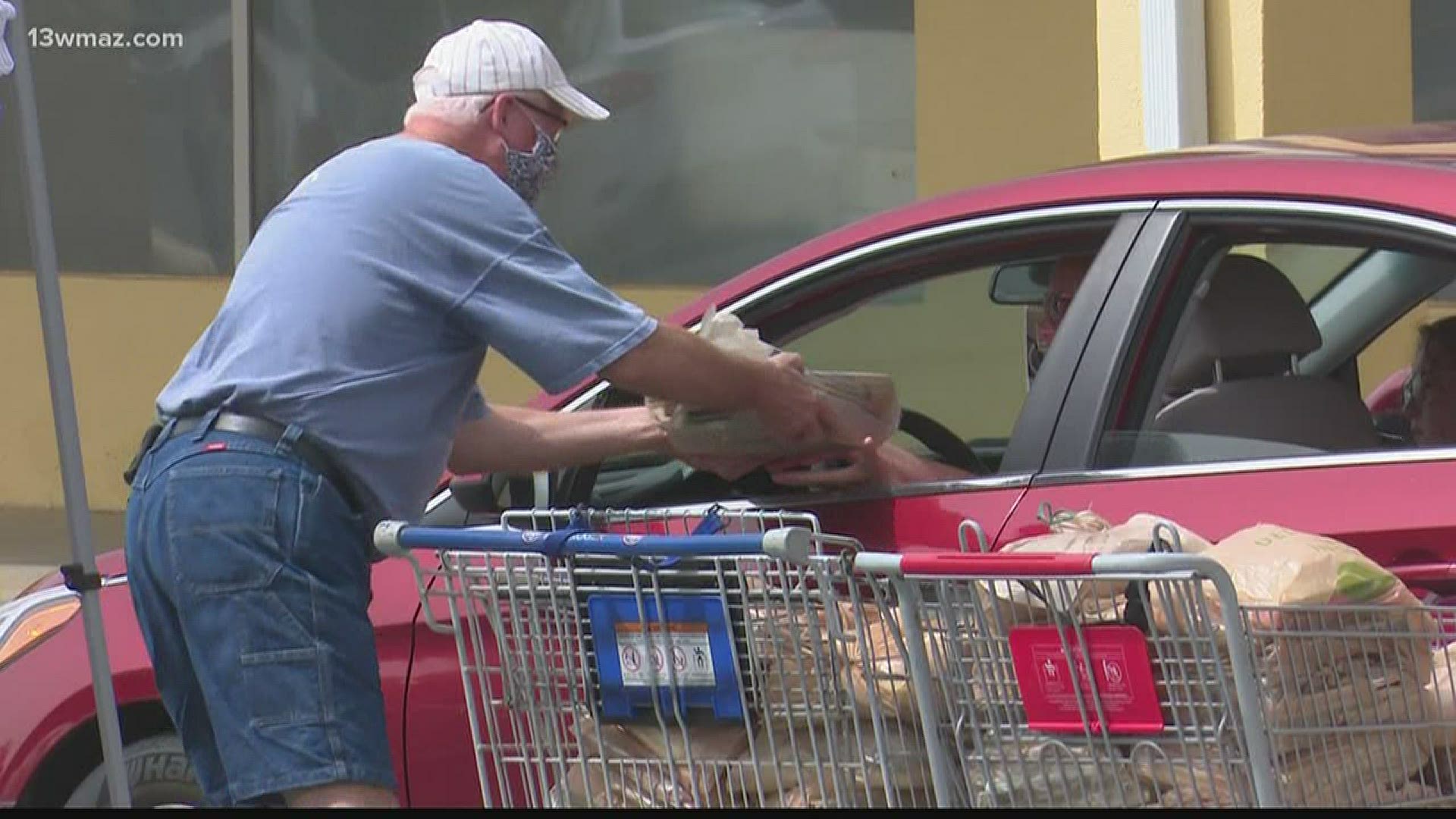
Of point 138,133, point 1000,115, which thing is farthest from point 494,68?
point 138,133

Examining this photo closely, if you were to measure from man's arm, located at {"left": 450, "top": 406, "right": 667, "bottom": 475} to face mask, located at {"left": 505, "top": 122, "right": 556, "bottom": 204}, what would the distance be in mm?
391

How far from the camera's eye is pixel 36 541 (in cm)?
1046

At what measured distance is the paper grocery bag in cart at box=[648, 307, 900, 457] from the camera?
384 centimetres

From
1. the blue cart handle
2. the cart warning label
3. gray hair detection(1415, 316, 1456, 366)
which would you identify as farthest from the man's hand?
gray hair detection(1415, 316, 1456, 366)

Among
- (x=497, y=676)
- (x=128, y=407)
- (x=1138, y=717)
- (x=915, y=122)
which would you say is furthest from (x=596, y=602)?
(x=128, y=407)

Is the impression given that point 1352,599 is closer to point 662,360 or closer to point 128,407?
point 662,360

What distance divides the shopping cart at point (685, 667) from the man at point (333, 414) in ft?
0.95

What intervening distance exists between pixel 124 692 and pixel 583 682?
5.67ft

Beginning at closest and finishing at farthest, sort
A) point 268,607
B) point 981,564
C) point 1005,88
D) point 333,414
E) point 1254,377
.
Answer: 1. point 981,564
2. point 268,607
3. point 333,414
4. point 1254,377
5. point 1005,88

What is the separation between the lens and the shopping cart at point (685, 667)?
3.04m

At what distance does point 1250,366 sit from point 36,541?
24.5 feet

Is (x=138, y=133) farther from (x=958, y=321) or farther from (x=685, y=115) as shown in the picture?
(x=958, y=321)

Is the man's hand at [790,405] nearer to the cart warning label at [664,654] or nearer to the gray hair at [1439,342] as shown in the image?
the cart warning label at [664,654]

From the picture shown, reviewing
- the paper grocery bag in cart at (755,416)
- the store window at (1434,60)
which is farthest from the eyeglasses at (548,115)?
the store window at (1434,60)
